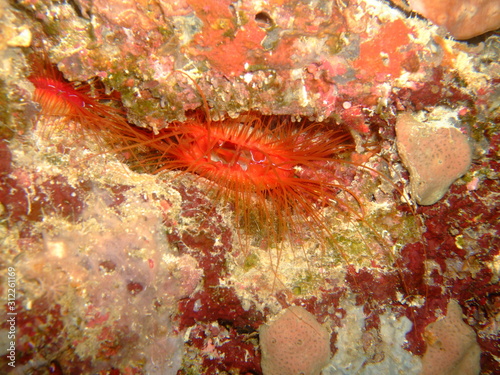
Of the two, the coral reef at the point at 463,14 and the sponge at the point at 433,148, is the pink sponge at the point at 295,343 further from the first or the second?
the coral reef at the point at 463,14

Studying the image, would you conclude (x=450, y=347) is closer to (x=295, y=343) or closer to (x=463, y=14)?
(x=295, y=343)

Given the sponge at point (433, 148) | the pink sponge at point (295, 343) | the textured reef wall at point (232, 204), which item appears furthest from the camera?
the pink sponge at point (295, 343)

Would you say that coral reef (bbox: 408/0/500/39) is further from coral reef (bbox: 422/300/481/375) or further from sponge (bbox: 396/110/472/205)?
coral reef (bbox: 422/300/481/375)

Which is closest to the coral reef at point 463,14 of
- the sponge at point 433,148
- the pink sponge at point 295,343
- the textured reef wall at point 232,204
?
the textured reef wall at point 232,204

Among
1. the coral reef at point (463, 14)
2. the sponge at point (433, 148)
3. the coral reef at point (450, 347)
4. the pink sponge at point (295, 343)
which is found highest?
the coral reef at point (463, 14)

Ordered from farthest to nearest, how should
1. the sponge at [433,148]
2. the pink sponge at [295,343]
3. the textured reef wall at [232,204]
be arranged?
the pink sponge at [295,343]
the sponge at [433,148]
the textured reef wall at [232,204]

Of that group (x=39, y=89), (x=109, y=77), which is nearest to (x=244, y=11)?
(x=109, y=77)

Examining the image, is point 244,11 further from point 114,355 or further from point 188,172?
point 114,355
